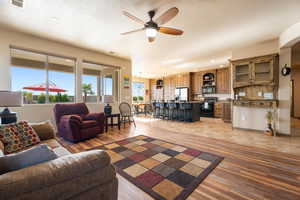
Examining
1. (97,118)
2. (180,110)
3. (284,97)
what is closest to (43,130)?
(97,118)

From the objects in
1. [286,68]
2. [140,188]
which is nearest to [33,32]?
[140,188]

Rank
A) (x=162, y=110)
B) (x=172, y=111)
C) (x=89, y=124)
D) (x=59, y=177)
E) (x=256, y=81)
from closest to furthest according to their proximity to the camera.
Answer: (x=59, y=177)
(x=89, y=124)
(x=256, y=81)
(x=172, y=111)
(x=162, y=110)

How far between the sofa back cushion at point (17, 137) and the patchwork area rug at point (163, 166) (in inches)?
47.6

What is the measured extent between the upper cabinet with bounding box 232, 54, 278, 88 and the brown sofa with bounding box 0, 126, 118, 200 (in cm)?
476

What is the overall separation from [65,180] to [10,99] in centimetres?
269

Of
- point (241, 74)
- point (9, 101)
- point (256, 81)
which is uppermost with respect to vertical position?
point (241, 74)

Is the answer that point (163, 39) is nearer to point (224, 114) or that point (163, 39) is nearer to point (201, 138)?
point (201, 138)

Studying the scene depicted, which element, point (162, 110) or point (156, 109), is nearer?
point (162, 110)

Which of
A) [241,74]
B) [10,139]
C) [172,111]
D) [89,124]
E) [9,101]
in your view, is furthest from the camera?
[172,111]

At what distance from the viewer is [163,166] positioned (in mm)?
2047

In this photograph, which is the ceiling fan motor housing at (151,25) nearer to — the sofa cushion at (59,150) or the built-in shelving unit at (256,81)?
the sofa cushion at (59,150)

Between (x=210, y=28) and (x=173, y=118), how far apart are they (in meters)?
4.13

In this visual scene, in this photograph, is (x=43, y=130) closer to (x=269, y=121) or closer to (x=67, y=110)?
(x=67, y=110)

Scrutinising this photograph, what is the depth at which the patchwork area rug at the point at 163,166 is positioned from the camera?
1.56 m
